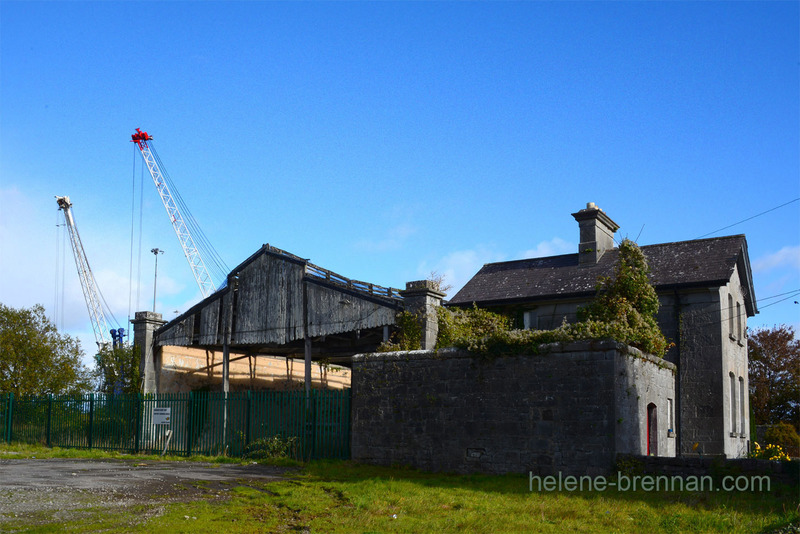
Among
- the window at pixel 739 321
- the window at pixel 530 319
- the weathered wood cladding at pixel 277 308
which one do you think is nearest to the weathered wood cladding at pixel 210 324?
the weathered wood cladding at pixel 277 308

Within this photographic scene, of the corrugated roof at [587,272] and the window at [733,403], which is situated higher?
the corrugated roof at [587,272]

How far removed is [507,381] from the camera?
14.9m

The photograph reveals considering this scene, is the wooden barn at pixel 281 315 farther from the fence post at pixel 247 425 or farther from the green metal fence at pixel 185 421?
the fence post at pixel 247 425

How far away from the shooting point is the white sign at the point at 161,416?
21062 mm

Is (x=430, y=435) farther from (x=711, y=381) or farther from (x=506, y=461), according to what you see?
(x=711, y=381)

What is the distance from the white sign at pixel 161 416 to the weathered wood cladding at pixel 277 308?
368 cm

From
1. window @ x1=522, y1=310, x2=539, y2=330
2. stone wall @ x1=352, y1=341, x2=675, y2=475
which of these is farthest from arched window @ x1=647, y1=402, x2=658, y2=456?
window @ x1=522, y1=310, x2=539, y2=330

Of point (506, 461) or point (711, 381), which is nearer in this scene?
point (506, 461)


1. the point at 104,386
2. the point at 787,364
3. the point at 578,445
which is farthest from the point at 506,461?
the point at 787,364

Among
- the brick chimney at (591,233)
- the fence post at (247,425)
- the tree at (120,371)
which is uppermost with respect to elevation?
→ the brick chimney at (591,233)

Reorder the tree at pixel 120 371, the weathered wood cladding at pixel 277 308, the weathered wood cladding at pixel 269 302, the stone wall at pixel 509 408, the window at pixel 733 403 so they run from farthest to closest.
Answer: the tree at pixel 120 371 → the weathered wood cladding at pixel 269 302 → the weathered wood cladding at pixel 277 308 → the window at pixel 733 403 → the stone wall at pixel 509 408

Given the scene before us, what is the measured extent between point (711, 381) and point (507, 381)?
7715 mm

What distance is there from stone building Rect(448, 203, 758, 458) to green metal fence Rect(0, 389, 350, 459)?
6762mm

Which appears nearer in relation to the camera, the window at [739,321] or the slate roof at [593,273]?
the slate roof at [593,273]
